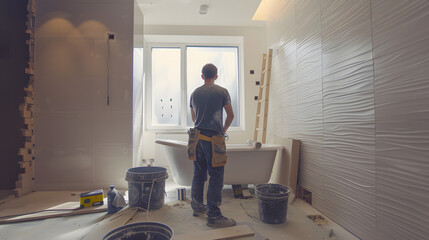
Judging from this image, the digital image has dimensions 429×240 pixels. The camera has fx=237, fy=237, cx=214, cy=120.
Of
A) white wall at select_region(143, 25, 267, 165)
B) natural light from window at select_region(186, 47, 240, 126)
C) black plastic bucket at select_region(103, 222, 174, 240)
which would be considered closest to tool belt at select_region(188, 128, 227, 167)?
black plastic bucket at select_region(103, 222, 174, 240)

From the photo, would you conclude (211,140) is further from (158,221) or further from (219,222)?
(158,221)

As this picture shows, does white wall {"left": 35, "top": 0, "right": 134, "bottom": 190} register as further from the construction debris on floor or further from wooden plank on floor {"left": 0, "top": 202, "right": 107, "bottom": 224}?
wooden plank on floor {"left": 0, "top": 202, "right": 107, "bottom": 224}

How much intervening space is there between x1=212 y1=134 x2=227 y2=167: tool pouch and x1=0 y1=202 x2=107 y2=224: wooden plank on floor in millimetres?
1320

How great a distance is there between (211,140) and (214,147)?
0.07 meters

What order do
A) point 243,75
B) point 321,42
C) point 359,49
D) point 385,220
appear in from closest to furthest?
point 385,220, point 359,49, point 321,42, point 243,75

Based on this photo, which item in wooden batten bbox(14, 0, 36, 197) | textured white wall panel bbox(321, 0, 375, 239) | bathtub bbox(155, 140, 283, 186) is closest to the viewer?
textured white wall panel bbox(321, 0, 375, 239)

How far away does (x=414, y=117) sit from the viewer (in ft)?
4.27

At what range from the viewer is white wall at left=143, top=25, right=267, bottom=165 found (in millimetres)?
4199

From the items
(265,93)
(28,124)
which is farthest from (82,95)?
(265,93)

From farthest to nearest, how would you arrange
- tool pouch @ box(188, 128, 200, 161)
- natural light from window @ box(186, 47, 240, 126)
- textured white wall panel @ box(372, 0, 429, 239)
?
natural light from window @ box(186, 47, 240, 126), tool pouch @ box(188, 128, 200, 161), textured white wall panel @ box(372, 0, 429, 239)

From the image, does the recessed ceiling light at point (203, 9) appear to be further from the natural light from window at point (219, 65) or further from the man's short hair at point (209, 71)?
the man's short hair at point (209, 71)

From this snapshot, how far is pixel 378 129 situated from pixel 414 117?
0.26 meters

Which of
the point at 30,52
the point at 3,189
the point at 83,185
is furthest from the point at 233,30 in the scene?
the point at 3,189

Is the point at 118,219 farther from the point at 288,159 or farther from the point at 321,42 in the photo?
the point at 321,42
